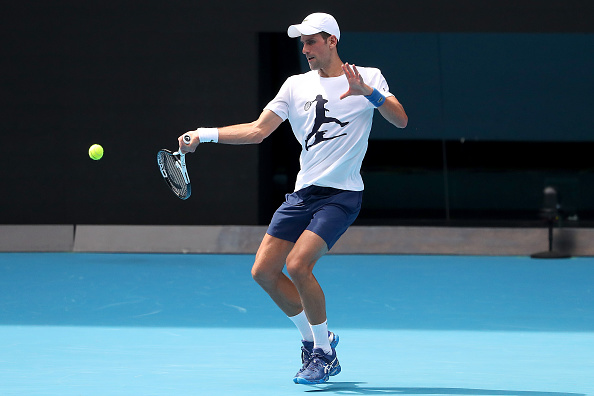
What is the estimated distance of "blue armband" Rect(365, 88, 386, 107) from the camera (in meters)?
5.40

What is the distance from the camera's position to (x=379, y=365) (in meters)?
6.05

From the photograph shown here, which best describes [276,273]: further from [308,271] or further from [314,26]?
[314,26]

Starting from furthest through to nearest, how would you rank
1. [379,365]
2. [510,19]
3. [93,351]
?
1. [510,19]
2. [93,351]
3. [379,365]

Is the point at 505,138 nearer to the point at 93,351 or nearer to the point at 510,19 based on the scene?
the point at 510,19

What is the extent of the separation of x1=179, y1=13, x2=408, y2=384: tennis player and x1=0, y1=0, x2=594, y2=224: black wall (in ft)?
25.9

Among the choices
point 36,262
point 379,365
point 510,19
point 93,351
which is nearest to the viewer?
point 379,365

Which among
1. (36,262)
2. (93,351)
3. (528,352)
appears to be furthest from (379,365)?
(36,262)

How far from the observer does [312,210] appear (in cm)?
569

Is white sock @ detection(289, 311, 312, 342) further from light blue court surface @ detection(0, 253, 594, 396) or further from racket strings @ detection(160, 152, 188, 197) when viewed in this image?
racket strings @ detection(160, 152, 188, 197)

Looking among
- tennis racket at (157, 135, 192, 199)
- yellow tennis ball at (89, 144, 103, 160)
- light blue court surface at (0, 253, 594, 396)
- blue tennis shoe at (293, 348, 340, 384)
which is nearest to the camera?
blue tennis shoe at (293, 348, 340, 384)

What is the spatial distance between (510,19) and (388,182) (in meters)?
2.71

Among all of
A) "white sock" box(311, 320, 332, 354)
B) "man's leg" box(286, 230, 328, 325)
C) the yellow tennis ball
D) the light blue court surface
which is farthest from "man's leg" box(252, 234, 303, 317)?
Result: the yellow tennis ball

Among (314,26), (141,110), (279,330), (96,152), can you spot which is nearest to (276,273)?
(314,26)

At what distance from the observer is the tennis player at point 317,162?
554 centimetres
